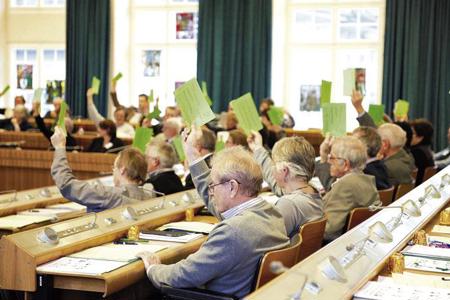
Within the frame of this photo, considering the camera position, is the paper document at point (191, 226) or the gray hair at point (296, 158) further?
the paper document at point (191, 226)

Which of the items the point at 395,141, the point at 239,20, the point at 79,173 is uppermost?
the point at 239,20

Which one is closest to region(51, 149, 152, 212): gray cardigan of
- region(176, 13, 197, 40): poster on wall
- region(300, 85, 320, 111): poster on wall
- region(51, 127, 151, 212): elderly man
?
region(51, 127, 151, 212): elderly man

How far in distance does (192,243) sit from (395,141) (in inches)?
125

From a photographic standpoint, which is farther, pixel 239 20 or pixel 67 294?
pixel 239 20

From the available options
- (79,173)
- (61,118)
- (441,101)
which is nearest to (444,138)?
(441,101)

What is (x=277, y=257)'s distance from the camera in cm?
295

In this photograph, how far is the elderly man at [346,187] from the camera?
14.4 feet

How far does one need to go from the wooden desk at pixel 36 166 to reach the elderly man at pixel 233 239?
5494mm

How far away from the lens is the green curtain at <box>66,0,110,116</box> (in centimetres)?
1505

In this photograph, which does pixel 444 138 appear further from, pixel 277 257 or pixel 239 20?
pixel 277 257

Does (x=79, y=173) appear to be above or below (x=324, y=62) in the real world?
below

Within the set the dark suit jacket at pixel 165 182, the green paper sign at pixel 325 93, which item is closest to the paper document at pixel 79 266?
the dark suit jacket at pixel 165 182

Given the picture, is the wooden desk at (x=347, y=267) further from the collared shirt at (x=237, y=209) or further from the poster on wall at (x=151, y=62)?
the poster on wall at (x=151, y=62)

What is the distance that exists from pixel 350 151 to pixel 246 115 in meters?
0.71
